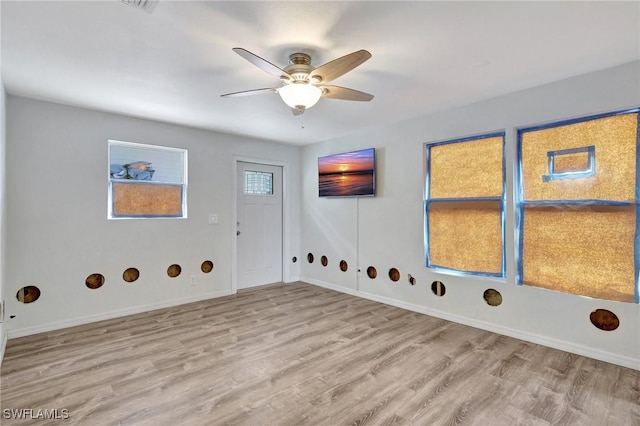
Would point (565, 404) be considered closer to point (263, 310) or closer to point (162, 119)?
point (263, 310)

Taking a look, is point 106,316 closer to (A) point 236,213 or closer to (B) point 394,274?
(A) point 236,213

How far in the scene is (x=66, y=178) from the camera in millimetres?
3381

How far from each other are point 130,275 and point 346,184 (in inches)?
124

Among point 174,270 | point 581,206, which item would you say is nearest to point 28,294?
point 174,270

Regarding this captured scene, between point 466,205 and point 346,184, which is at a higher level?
point 346,184

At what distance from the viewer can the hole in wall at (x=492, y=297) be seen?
3.21 m

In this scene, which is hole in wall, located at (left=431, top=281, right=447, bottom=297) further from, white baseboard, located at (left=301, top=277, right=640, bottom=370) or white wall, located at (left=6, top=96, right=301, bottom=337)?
white wall, located at (left=6, top=96, right=301, bottom=337)

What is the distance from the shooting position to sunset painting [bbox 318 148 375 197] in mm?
4375

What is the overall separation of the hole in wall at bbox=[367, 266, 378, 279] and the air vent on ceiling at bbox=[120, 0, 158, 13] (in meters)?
3.73

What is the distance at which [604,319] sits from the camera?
2594 mm

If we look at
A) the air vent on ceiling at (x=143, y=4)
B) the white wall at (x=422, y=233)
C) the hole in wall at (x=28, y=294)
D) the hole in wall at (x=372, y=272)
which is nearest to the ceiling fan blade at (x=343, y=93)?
the air vent on ceiling at (x=143, y=4)

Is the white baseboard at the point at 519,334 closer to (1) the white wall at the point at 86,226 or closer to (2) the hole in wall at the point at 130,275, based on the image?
(1) the white wall at the point at 86,226

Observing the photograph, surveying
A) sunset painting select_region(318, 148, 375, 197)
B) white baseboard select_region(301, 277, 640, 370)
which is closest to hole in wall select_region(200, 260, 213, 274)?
sunset painting select_region(318, 148, 375, 197)

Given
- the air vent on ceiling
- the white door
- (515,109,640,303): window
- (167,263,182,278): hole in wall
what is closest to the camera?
the air vent on ceiling
